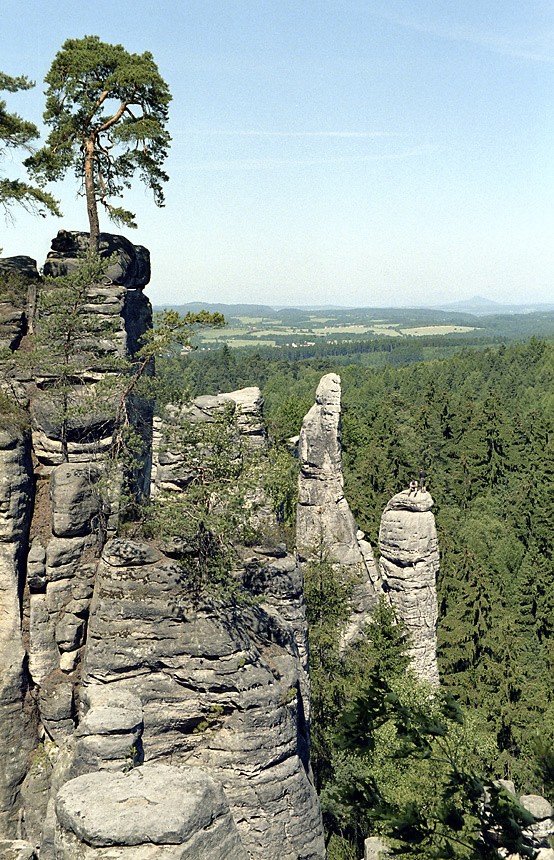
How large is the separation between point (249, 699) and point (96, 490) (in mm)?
6462

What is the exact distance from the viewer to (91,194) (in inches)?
821

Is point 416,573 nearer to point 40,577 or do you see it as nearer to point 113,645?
point 40,577

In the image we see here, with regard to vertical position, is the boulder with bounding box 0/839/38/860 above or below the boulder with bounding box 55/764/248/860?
below

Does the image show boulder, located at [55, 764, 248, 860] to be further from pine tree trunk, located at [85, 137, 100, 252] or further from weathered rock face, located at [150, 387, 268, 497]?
pine tree trunk, located at [85, 137, 100, 252]

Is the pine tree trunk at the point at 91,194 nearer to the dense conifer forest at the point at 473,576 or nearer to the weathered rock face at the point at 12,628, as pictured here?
the dense conifer forest at the point at 473,576

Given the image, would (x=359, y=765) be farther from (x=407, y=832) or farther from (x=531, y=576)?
(x=531, y=576)

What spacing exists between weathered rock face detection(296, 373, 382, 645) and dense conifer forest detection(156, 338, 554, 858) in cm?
247

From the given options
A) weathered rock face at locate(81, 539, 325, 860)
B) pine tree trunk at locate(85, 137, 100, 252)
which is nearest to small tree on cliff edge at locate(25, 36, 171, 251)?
pine tree trunk at locate(85, 137, 100, 252)

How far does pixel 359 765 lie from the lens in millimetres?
24891

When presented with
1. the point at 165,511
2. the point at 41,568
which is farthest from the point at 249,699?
the point at 41,568

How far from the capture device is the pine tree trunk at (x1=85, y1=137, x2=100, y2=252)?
20.8 metres

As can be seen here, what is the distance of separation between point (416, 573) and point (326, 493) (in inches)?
267

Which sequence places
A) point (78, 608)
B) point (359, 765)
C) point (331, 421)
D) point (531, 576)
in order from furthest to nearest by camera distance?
point (531, 576) → point (331, 421) → point (359, 765) → point (78, 608)

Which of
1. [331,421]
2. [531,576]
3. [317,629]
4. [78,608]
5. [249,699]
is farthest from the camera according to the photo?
[531,576]
